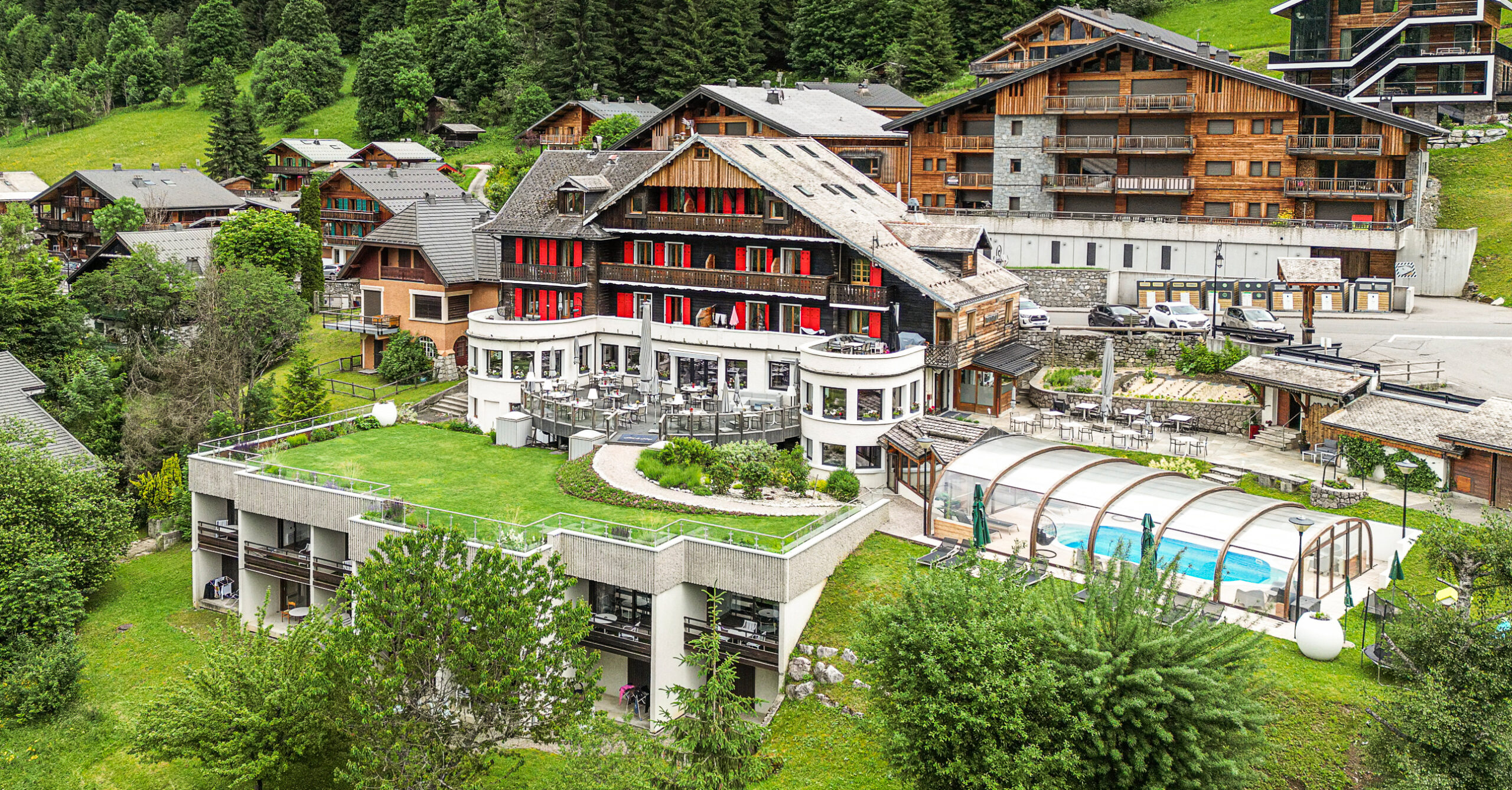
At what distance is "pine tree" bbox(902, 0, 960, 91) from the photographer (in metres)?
106

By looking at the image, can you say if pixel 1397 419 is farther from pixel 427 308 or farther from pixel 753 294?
pixel 427 308

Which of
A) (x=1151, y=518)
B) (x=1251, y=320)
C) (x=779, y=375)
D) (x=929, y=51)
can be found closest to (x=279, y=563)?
(x=779, y=375)

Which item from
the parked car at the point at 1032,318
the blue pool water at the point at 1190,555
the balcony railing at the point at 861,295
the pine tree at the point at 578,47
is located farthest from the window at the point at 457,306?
the pine tree at the point at 578,47

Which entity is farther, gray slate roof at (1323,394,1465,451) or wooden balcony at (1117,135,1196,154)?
wooden balcony at (1117,135,1196,154)

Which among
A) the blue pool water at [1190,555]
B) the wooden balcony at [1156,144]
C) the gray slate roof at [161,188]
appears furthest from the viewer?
the gray slate roof at [161,188]

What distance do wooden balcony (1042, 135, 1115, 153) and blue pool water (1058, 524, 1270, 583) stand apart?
35.0 meters

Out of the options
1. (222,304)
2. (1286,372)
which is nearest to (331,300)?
(222,304)

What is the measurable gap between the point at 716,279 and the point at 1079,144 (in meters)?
24.4

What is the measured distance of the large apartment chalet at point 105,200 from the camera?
9331 cm

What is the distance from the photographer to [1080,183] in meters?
66.1

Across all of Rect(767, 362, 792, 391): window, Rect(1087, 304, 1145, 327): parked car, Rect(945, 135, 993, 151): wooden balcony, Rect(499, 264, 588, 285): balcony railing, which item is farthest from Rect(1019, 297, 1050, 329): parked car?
Rect(499, 264, 588, 285): balcony railing

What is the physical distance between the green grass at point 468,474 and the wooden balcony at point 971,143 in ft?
105

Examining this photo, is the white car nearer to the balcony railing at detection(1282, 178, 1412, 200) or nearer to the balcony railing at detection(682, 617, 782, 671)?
the balcony railing at detection(1282, 178, 1412, 200)

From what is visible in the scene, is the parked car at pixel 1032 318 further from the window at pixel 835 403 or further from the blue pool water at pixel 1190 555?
the blue pool water at pixel 1190 555
